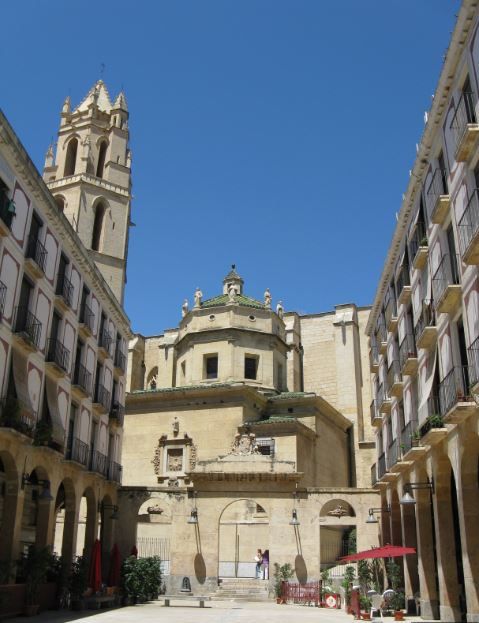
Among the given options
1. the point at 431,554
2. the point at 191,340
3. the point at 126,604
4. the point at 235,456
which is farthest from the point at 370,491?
the point at 191,340

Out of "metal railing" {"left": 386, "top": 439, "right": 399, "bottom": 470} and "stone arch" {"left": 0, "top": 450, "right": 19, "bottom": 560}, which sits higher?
"metal railing" {"left": 386, "top": 439, "right": 399, "bottom": 470}

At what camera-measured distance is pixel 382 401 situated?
84.4 feet

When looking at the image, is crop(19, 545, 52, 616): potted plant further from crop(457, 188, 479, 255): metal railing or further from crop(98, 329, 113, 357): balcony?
crop(457, 188, 479, 255): metal railing

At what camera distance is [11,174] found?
59.9 ft

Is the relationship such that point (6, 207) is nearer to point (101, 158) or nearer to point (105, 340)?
point (105, 340)

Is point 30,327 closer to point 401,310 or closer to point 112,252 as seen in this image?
point 401,310

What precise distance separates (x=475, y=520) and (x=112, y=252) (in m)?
23.8

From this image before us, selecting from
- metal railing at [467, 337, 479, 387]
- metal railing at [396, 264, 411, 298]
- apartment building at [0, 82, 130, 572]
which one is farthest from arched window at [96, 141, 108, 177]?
metal railing at [467, 337, 479, 387]

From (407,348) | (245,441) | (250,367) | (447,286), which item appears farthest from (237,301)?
(447,286)

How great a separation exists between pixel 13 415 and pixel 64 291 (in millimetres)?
6281

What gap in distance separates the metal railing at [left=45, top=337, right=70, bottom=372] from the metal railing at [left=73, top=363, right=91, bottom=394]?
1.26m

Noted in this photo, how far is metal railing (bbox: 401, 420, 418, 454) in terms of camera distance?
19.0 m

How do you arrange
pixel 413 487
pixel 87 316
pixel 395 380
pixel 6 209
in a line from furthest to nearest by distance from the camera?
pixel 87 316, pixel 395 380, pixel 413 487, pixel 6 209

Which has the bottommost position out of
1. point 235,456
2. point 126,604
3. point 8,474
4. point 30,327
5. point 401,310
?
point 126,604
